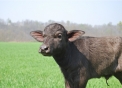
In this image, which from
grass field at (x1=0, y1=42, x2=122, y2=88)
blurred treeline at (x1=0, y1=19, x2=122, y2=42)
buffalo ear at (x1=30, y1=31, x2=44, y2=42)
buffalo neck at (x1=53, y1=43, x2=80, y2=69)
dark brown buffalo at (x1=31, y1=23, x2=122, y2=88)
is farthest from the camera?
blurred treeline at (x1=0, y1=19, x2=122, y2=42)

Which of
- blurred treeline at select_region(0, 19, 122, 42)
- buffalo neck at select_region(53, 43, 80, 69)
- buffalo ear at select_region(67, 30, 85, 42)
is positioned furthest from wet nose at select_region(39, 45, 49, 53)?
blurred treeline at select_region(0, 19, 122, 42)

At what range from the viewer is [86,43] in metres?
7.18

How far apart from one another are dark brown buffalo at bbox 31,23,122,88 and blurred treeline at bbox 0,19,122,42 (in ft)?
283

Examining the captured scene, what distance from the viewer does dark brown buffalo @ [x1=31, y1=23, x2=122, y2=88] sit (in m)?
6.25

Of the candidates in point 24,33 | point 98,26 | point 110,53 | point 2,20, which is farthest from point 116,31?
point 110,53

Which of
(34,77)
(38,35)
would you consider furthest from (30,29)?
(38,35)

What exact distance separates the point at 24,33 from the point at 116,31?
36.8 metres

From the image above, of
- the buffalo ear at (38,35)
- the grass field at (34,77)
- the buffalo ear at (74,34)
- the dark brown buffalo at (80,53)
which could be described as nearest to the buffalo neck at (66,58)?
the dark brown buffalo at (80,53)

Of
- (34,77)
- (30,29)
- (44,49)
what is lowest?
(30,29)

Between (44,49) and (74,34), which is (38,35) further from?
(44,49)

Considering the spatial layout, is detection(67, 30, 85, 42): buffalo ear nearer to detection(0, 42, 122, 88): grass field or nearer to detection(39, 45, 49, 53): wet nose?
detection(39, 45, 49, 53): wet nose

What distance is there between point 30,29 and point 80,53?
3955 inches

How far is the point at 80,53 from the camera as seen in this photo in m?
6.89

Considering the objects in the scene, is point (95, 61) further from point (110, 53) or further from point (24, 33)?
point (24, 33)
